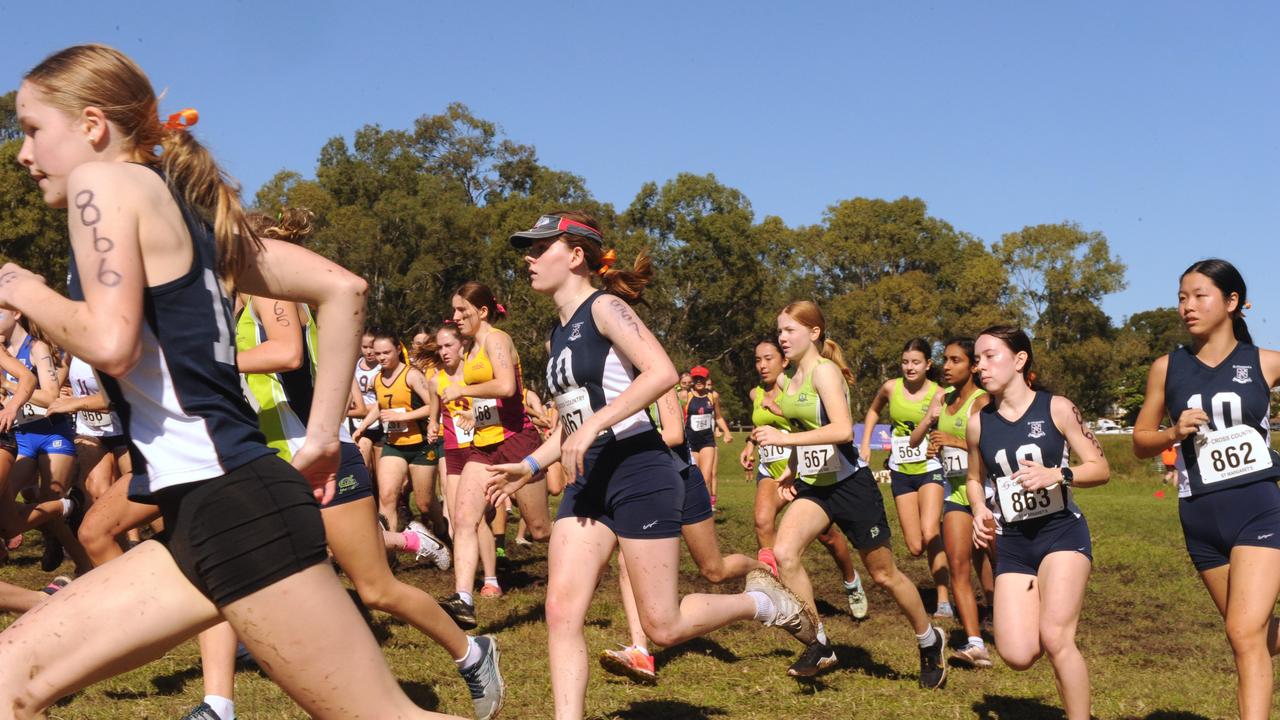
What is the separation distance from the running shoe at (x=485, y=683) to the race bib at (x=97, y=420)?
16.4ft

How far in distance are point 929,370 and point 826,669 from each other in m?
3.61

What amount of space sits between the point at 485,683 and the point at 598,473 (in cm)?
120

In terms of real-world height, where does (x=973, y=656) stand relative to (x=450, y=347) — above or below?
below

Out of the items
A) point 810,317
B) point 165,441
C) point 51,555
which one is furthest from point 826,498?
point 51,555

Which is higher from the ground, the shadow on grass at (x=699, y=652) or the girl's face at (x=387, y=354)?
the girl's face at (x=387, y=354)

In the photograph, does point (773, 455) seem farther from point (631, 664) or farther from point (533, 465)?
point (533, 465)

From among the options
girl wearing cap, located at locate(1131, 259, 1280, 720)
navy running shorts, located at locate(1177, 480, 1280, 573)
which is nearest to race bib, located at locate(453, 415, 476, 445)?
girl wearing cap, located at locate(1131, 259, 1280, 720)

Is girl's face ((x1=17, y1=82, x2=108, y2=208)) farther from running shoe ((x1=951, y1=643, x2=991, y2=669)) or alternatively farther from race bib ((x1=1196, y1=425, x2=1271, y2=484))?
running shoe ((x1=951, y1=643, x2=991, y2=669))

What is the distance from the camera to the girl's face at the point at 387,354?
11.7m

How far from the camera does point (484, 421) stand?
9445 mm

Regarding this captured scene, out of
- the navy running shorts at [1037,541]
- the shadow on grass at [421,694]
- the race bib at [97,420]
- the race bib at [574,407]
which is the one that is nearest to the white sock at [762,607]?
the navy running shorts at [1037,541]

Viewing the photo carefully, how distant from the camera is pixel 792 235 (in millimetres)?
66500

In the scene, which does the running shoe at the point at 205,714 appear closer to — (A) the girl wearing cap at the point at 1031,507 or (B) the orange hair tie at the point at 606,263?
(B) the orange hair tie at the point at 606,263

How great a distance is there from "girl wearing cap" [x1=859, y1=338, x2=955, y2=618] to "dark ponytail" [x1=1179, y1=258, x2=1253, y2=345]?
372 cm
